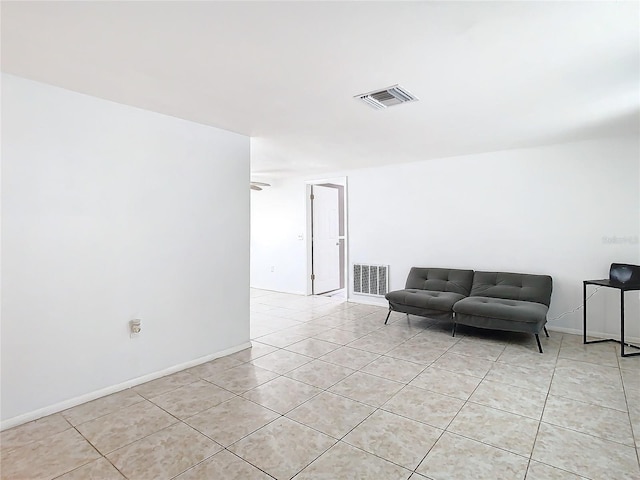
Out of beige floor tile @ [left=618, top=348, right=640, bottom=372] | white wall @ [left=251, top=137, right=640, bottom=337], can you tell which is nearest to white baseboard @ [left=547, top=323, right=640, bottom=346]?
white wall @ [left=251, top=137, right=640, bottom=337]

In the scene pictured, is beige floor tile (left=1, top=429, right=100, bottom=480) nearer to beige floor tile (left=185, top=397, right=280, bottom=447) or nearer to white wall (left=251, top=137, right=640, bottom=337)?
beige floor tile (left=185, top=397, right=280, bottom=447)

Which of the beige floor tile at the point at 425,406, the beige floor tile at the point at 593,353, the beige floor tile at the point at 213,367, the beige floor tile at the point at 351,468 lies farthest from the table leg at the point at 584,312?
the beige floor tile at the point at 213,367

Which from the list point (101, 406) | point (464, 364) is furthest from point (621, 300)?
point (101, 406)

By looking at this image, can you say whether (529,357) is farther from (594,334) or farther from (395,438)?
(395,438)

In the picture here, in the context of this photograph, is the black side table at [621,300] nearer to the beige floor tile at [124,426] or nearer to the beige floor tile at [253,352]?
the beige floor tile at [253,352]

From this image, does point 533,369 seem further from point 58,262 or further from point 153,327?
point 58,262

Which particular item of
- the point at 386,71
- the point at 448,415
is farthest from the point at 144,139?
the point at 448,415

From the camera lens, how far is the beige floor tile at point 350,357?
3275 mm

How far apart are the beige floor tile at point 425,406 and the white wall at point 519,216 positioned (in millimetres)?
2534

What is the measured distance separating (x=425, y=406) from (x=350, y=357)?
1.05 meters

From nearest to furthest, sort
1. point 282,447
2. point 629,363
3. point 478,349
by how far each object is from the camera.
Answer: point 282,447 < point 629,363 < point 478,349

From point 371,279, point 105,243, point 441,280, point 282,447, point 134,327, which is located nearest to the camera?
point 282,447

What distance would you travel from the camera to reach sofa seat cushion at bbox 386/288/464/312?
407cm

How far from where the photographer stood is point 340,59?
81.3 inches
